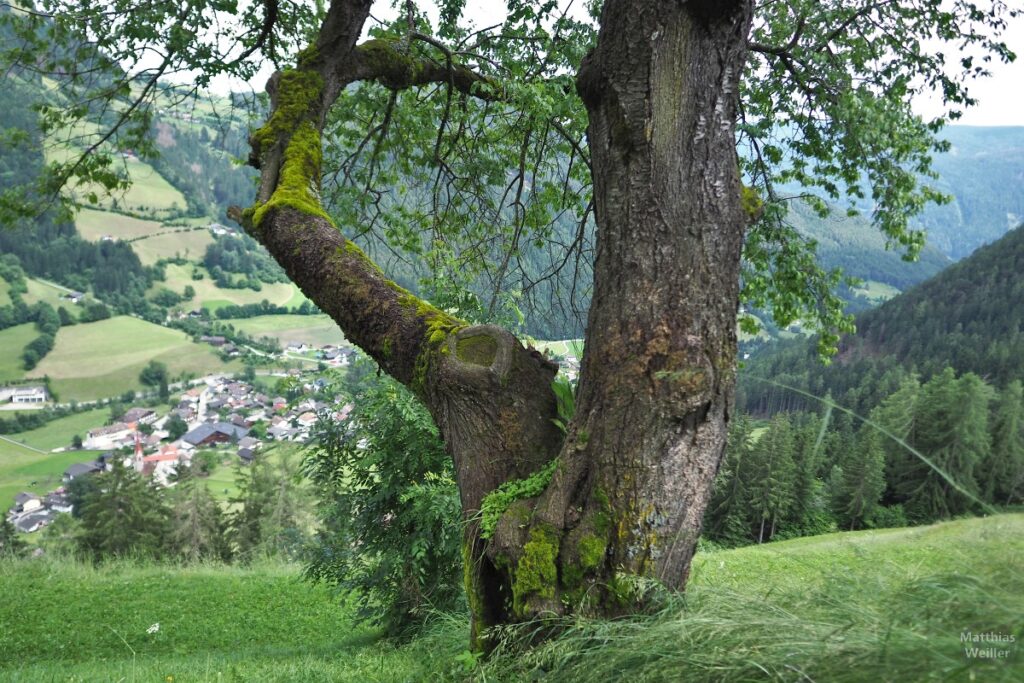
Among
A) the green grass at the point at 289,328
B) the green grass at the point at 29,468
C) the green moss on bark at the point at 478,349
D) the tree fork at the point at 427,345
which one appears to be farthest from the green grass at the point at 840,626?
the green grass at the point at 289,328

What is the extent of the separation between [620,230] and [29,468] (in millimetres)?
95302

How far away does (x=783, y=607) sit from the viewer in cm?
203

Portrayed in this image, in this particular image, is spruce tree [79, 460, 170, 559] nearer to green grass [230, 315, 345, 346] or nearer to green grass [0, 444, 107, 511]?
green grass [0, 444, 107, 511]

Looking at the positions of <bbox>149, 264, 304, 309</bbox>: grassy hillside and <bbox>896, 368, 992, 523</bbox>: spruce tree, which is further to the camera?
<bbox>149, 264, 304, 309</bbox>: grassy hillside

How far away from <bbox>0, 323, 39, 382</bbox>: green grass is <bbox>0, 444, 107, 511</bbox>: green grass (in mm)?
20094

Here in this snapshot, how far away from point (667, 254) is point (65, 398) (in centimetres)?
11932

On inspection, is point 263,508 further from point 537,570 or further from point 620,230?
Result: point 620,230

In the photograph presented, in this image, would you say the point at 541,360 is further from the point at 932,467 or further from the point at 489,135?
the point at 489,135

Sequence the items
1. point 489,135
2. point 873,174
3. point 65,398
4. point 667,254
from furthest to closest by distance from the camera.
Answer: point 65,398 < point 489,135 < point 873,174 < point 667,254

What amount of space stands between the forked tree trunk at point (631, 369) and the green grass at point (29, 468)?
7788 cm

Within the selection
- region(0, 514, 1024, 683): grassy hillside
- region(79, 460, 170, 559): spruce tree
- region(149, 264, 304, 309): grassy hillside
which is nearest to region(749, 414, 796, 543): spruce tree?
region(0, 514, 1024, 683): grassy hillside

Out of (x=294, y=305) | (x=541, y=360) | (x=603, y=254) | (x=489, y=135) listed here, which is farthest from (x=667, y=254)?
(x=294, y=305)

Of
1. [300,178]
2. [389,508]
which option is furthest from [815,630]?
[389,508]

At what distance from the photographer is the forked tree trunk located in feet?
8.29
